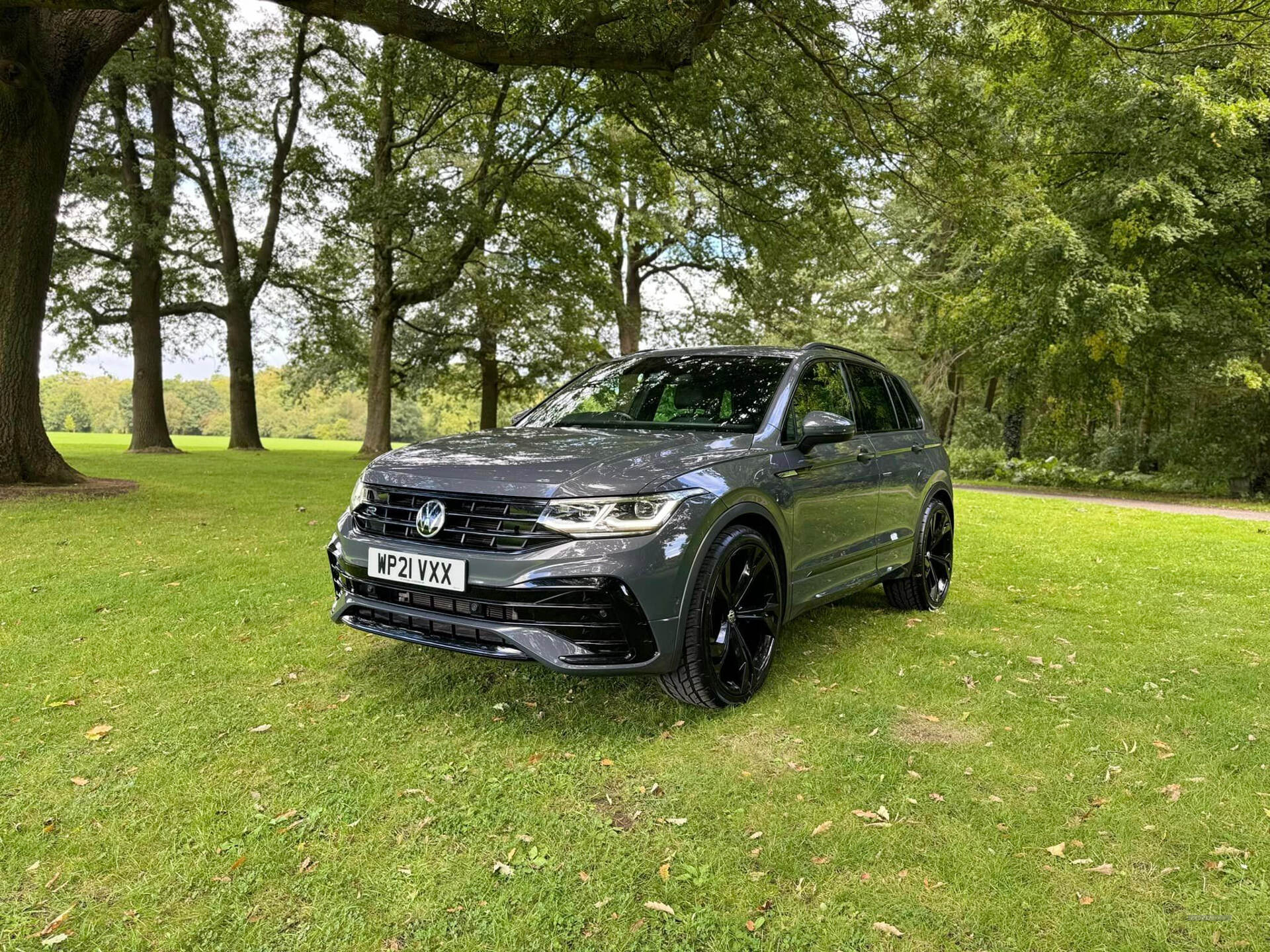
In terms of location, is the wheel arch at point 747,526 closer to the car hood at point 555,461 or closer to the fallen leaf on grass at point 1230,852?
the car hood at point 555,461

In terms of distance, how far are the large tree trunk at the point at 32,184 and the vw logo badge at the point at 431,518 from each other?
27.6ft

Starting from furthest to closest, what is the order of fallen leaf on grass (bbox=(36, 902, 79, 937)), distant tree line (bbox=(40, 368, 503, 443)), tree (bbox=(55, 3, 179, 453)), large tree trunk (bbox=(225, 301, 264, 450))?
distant tree line (bbox=(40, 368, 503, 443)) → large tree trunk (bbox=(225, 301, 264, 450)) → tree (bbox=(55, 3, 179, 453)) → fallen leaf on grass (bbox=(36, 902, 79, 937))

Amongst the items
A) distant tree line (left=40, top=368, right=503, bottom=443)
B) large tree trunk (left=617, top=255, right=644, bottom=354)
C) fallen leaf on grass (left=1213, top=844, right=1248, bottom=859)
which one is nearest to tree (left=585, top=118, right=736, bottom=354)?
large tree trunk (left=617, top=255, right=644, bottom=354)

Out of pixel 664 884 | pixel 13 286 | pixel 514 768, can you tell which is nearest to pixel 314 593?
pixel 514 768

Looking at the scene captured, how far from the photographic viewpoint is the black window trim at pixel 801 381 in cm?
417

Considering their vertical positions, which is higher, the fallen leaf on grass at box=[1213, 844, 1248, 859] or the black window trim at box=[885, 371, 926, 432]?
the black window trim at box=[885, 371, 926, 432]

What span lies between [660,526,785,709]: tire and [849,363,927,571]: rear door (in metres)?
1.47

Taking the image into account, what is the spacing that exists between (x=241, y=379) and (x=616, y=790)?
2275 cm

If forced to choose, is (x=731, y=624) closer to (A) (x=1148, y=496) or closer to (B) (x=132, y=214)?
(A) (x=1148, y=496)

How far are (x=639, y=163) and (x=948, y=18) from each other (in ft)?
21.5

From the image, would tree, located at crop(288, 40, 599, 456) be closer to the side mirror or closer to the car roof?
the car roof

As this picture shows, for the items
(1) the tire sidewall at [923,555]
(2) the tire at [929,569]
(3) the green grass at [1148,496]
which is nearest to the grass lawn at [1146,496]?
(3) the green grass at [1148,496]

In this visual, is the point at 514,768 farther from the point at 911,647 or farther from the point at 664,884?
the point at 911,647

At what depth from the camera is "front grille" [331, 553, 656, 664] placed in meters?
3.13
